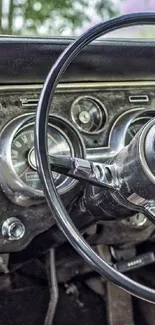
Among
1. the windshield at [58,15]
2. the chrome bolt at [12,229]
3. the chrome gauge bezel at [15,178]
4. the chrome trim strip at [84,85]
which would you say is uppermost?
the windshield at [58,15]

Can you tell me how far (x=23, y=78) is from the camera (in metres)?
1.69

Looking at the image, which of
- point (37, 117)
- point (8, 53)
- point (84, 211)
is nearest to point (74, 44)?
point (37, 117)

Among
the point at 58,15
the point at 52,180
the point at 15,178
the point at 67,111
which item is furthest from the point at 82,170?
the point at 58,15

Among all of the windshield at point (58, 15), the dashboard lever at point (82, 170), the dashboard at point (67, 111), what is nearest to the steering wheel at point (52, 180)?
the dashboard lever at point (82, 170)

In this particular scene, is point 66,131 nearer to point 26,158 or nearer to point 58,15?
point 26,158

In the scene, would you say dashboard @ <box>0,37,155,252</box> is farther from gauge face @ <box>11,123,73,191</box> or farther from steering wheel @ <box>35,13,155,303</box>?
steering wheel @ <box>35,13,155,303</box>

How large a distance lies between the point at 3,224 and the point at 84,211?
0.21 meters

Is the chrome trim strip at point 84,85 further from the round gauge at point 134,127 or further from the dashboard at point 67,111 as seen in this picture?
the round gauge at point 134,127

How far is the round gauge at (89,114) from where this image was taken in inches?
69.3

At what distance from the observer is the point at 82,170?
1335 millimetres

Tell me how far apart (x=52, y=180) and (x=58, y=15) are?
0.72 m

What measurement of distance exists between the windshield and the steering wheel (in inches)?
15.7

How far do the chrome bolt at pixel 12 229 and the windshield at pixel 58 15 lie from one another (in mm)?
494

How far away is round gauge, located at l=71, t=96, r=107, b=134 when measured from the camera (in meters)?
1.76
